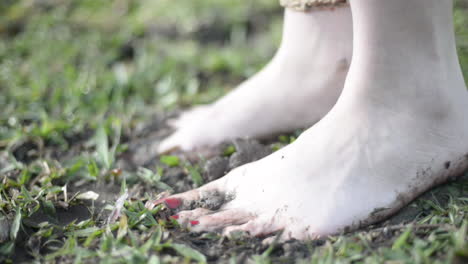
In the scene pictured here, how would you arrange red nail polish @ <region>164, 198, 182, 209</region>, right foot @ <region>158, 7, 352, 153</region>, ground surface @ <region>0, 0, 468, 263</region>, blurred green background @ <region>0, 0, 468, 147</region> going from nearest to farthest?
ground surface @ <region>0, 0, 468, 263</region> → red nail polish @ <region>164, 198, 182, 209</region> → right foot @ <region>158, 7, 352, 153</region> → blurred green background @ <region>0, 0, 468, 147</region>

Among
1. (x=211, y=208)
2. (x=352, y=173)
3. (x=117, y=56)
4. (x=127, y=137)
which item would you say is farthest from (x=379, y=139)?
(x=117, y=56)

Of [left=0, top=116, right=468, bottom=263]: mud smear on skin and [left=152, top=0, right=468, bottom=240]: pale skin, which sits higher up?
[left=152, top=0, right=468, bottom=240]: pale skin

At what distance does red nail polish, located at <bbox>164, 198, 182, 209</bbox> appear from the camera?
1297 mm

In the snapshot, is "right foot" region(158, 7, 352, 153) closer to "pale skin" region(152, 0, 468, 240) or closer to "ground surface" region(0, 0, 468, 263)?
"ground surface" region(0, 0, 468, 263)

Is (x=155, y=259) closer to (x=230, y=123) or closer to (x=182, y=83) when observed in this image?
(x=230, y=123)

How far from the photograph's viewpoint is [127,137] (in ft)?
6.48

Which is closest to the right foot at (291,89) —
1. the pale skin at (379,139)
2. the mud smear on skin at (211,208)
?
the mud smear on skin at (211,208)

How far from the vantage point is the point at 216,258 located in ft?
3.60

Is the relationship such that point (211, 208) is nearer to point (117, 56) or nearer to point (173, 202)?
point (173, 202)

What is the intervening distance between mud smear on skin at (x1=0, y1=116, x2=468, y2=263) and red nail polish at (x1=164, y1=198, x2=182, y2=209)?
0.02m

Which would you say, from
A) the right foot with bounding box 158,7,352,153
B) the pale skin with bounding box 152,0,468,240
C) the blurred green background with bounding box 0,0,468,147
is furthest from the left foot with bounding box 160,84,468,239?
the blurred green background with bounding box 0,0,468,147

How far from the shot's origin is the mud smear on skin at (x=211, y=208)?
3.61 feet

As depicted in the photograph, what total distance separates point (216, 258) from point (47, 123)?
1182 mm

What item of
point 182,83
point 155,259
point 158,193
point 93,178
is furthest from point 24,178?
point 182,83
